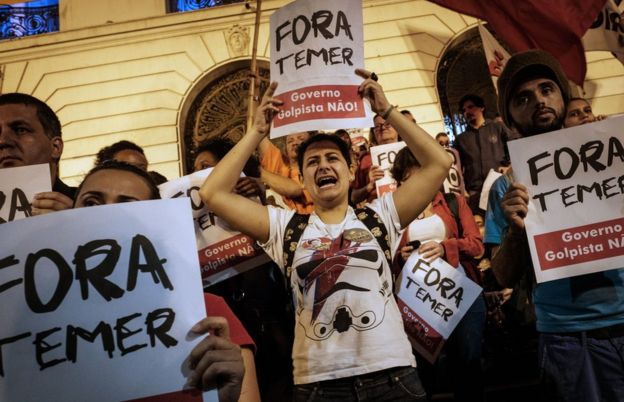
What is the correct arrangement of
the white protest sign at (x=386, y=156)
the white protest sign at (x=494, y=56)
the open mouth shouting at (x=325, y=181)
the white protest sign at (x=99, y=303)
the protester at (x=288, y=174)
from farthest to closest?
the white protest sign at (x=494, y=56)
the white protest sign at (x=386, y=156)
the protester at (x=288, y=174)
the open mouth shouting at (x=325, y=181)
the white protest sign at (x=99, y=303)

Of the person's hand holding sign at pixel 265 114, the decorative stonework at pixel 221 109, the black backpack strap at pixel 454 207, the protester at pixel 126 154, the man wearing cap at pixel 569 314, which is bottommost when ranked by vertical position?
the man wearing cap at pixel 569 314

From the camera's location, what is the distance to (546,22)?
6402mm

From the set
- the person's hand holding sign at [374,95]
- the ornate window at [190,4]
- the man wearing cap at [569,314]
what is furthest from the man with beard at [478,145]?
the ornate window at [190,4]

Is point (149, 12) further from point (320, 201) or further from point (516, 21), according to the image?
point (320, 201)

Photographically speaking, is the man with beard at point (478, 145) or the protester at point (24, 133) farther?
the man with beard at point (478, 145)

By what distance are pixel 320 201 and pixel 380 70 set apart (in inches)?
365

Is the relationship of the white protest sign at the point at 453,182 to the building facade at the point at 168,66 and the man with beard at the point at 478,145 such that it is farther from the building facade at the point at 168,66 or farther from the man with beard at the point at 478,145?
the building facade at the point at 168,66

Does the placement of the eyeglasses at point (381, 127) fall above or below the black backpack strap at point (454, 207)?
above

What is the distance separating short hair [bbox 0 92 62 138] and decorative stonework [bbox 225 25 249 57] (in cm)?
967


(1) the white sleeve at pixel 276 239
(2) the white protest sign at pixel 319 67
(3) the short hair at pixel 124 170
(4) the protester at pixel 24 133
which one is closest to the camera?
(3) the short hair at pixel 124 170

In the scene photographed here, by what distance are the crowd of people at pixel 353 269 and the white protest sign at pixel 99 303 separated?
12cm

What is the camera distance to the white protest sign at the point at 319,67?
307cm

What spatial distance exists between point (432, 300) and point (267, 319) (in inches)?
44.3

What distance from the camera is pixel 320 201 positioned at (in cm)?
291
